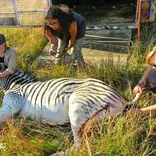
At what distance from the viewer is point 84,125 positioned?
3312 mm

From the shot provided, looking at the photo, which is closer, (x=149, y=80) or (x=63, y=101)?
(x=63, y=101)

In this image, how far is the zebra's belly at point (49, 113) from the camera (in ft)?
11.8

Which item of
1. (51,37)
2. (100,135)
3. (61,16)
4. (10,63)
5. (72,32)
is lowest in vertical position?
(100,135)

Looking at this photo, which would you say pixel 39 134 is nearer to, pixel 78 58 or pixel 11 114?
pixel 11 114

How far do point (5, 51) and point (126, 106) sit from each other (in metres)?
1.79

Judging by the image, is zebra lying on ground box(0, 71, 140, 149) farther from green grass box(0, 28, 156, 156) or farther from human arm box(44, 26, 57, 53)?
human arm box(44, 26, 57, 53)

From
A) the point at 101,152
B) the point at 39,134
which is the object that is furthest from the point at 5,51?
the point at 101,152

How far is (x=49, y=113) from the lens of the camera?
366cm

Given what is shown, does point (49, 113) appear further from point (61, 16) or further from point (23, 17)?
point (23, 17)

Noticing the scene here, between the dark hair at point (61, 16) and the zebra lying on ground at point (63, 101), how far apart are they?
86 centimetres

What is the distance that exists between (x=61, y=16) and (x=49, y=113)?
4.45 feet

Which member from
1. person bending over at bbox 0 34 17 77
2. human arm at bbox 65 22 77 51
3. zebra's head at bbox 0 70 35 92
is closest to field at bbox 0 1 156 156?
human arm at bbox 65 22 77 51

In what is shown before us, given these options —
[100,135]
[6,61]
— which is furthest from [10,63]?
[100,135]

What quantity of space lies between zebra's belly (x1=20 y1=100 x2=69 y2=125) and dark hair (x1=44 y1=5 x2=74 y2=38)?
120cm
